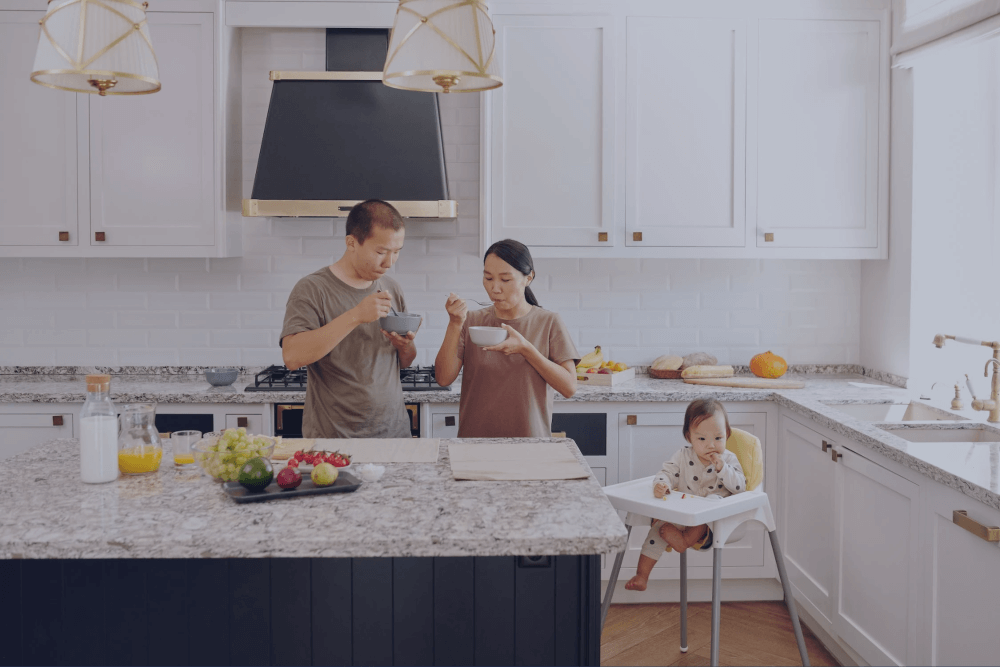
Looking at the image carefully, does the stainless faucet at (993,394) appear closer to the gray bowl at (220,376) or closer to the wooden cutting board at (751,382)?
the wooden cutting board at (751,382)

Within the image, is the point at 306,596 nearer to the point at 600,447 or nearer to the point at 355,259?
the point at 355,259

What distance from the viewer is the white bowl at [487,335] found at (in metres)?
2.25

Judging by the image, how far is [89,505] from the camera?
1.76 meters

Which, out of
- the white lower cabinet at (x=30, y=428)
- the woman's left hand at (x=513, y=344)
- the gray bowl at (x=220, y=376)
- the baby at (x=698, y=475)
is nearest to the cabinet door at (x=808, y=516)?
the baby at (x=698, y=475)

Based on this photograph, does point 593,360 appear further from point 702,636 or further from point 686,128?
point 702,636

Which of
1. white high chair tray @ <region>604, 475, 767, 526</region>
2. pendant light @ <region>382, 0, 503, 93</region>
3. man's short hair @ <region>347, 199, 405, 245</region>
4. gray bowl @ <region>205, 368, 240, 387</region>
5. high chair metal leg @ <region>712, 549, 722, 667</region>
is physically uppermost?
pendant light @ <region>382, 0, 503, 93</region>

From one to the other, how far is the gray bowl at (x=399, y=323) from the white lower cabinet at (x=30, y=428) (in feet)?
6.03

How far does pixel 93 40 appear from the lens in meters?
1.87

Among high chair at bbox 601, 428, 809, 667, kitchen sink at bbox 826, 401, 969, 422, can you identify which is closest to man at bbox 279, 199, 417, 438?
high chair at bbox 601, 428, 809, 667

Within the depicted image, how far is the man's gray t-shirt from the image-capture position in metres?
2.64

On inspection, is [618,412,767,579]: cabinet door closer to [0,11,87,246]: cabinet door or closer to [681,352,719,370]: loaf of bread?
[681,352,719,370]: loaf of bread

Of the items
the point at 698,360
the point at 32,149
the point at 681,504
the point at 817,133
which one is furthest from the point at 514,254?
the point at 32,149

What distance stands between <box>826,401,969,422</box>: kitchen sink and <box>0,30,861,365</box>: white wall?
755 mm

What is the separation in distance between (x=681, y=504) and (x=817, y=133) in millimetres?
2150
